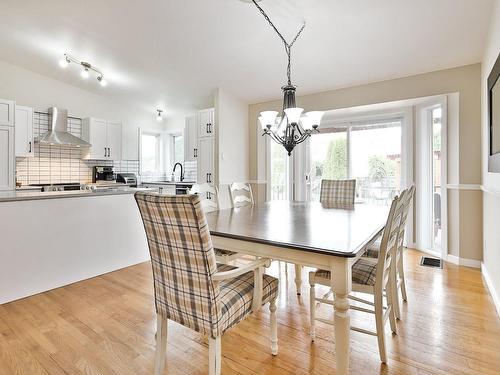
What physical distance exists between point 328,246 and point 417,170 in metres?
3.29

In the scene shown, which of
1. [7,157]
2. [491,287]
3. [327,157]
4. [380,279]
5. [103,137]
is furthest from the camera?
[103,137]

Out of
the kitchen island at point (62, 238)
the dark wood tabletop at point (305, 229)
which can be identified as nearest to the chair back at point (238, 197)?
the dark wood tabletop at point (305, 229)

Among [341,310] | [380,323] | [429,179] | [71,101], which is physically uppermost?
[71,101]

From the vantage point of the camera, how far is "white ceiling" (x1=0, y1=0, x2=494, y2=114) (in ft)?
8.53

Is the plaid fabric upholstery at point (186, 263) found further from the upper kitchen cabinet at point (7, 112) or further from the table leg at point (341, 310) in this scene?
the upper kitchen cabinet at point (7, 112)

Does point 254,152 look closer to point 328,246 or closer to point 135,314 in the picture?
point 135,314

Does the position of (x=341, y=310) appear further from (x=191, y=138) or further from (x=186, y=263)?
(x=191, y=138)

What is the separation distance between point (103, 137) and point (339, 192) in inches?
173

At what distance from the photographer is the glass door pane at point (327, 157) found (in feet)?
14.8

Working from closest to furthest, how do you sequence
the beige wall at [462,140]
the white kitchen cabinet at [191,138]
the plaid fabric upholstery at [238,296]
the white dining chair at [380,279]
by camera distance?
the plaid fabric upholstery at [238,296]
the white dining chair at [380,279]
the beige wall at [462,140]
the white kitchen cabinet at [191,138]

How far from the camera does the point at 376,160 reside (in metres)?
4.25

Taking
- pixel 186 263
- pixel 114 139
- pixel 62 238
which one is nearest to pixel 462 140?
pixel 186 263

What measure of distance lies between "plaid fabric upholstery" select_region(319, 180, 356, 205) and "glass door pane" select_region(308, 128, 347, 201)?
1191 millimetres

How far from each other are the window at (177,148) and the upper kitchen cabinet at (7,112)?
123 inches
